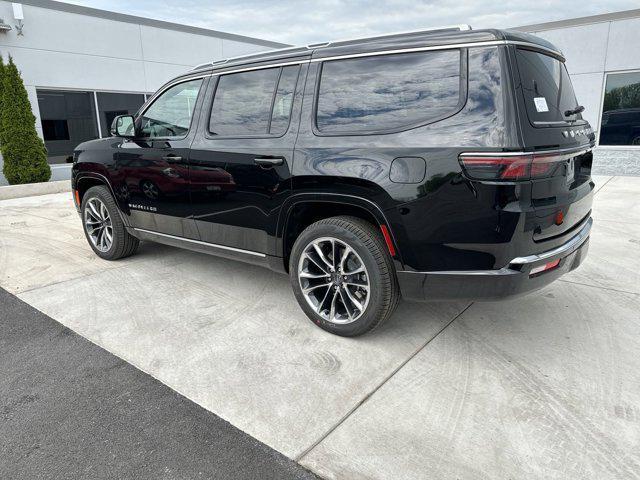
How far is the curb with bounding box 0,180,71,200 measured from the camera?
9.86 m

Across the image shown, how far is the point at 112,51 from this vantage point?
11977 mm

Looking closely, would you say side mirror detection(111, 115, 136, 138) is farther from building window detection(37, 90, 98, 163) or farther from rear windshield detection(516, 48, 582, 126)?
building window detection(37, 90, 98, 163)

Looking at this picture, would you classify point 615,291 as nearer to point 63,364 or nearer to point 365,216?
point 365,216

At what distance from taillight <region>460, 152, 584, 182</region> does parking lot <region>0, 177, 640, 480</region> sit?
1194 mm

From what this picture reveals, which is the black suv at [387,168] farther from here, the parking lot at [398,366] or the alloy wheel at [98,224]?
the alloy wheel at [98,224]

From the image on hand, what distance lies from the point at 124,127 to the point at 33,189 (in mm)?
7422

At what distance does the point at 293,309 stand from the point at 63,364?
166 cm

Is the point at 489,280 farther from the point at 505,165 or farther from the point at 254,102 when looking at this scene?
the point at 254,102

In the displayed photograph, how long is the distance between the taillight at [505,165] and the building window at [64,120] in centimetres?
1179

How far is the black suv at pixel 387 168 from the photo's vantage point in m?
2.49

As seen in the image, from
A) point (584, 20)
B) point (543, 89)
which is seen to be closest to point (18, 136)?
point (543, 89)

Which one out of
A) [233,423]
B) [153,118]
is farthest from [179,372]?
[153,118]

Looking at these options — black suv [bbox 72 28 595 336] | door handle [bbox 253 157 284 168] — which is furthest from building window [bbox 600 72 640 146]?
door handle [bbox 253 157 284 168]

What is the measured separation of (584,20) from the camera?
10945 millimetres
